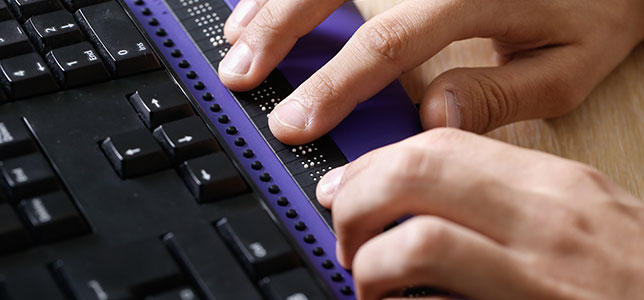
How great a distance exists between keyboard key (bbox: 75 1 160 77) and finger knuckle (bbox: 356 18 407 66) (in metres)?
0.19

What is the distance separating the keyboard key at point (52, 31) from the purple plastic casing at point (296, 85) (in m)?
0.06

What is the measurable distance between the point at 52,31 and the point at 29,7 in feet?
0.12

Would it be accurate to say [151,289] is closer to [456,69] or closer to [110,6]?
[110,6]

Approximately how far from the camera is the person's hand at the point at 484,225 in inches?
16.9

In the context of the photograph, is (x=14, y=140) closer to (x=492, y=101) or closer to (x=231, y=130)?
(x=231, y=130)

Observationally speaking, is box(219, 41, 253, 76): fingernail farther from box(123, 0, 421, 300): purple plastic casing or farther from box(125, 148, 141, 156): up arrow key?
box(125, 148, 141, 156): up arrow key

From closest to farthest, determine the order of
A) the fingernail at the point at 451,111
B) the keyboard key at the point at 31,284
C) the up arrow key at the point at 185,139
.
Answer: the keyboard key at the point at 31,284
the up arrow key at the point at 185,139
the fingernail at the point at 451,111

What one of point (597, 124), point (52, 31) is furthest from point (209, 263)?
point (597, 124)

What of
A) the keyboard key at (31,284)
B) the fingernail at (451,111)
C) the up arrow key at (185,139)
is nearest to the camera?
the keyboard key at (31,284)

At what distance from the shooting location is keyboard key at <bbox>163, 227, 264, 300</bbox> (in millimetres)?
429

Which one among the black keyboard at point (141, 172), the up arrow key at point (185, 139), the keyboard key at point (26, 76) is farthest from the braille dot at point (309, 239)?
the keyboard key at point (26, 76)

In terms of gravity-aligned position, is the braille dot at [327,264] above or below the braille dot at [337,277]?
above

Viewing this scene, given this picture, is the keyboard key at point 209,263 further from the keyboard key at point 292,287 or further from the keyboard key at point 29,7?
the keyboard key at point 29,7

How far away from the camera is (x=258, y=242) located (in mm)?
455
